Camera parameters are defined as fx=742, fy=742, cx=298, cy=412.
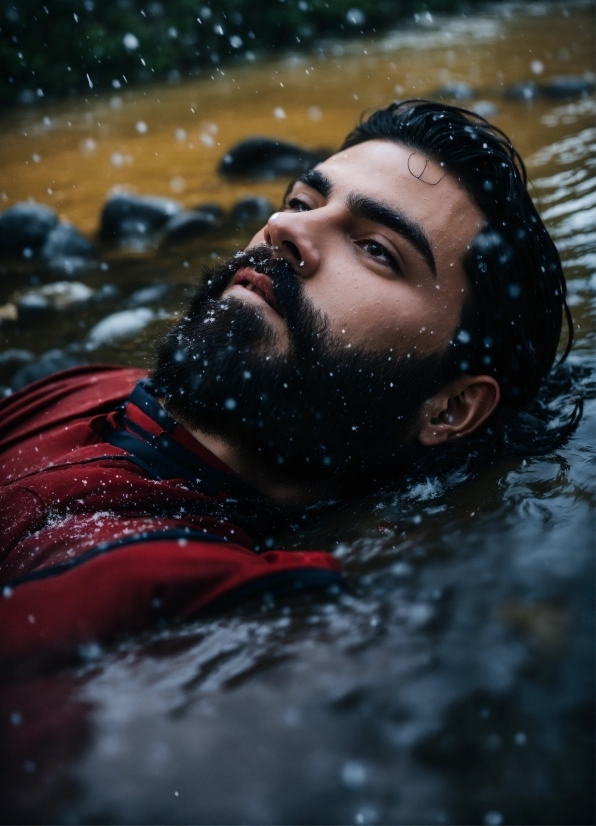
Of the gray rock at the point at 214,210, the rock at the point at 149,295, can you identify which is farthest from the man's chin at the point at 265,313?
the gray rock at the point at 214,210

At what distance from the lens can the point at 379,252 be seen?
8.07ft

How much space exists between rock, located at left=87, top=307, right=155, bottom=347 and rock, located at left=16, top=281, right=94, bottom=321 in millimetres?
487

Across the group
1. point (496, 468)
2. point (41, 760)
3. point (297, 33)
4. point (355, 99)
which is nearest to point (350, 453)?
point (496, 468)

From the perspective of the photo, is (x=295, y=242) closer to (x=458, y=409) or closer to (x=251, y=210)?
(x=458, y=409)

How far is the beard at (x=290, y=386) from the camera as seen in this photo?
89.6 inches

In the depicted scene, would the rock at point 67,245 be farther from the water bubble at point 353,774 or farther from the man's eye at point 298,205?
the water bubble at point 353,774

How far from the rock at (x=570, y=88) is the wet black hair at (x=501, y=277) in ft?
23.1

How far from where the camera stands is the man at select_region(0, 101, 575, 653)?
7.41 ft

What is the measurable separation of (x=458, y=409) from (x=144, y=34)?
16353 millimetres

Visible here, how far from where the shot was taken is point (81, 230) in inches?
266

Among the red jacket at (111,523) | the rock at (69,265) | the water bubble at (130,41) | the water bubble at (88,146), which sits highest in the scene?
the water bubble at (130,41)

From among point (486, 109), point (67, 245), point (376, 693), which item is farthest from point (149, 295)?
point (486, 109)

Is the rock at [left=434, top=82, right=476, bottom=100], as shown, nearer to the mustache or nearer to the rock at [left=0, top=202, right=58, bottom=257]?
the rock at [left=0, top=202, right=58, bottom=257]

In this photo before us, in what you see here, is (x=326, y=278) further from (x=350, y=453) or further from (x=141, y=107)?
(x=141, y=107)
